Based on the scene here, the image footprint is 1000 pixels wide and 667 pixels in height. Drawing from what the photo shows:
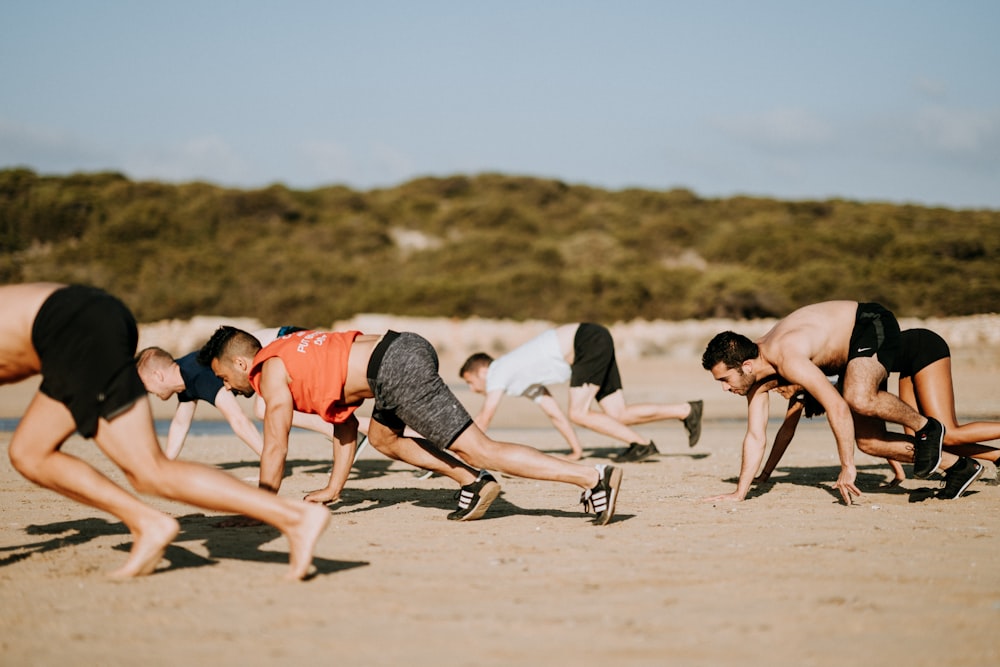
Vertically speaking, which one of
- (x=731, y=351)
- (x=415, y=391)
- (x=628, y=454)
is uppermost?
(x=731, y=351)

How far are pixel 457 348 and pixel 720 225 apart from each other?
103ft

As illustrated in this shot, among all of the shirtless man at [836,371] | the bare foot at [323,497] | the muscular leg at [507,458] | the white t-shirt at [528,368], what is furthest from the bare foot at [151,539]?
the white t-shirt at [528,368]

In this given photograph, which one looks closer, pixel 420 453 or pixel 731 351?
pixel 420 453

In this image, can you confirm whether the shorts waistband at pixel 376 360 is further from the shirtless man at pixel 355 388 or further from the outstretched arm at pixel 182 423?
the outstretched arm at pixel 182 423

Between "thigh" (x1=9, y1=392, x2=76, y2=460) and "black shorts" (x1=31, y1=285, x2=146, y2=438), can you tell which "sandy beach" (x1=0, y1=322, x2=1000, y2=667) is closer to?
"thigh" (x1=9, y1=392, x2=76, y2=460)

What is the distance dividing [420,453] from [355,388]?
914mm

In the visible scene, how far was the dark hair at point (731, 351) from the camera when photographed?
6742 mm

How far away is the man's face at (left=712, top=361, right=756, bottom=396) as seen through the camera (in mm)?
6789

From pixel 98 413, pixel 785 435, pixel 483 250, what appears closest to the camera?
pixel 98 413

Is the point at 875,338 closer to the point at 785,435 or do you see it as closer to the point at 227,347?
the point at 785,435

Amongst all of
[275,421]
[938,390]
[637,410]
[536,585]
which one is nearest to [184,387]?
[275,421]

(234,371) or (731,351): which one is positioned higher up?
(731,351)

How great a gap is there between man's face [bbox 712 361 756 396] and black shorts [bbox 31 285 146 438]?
12.7ft

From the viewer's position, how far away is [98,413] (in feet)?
14.5
